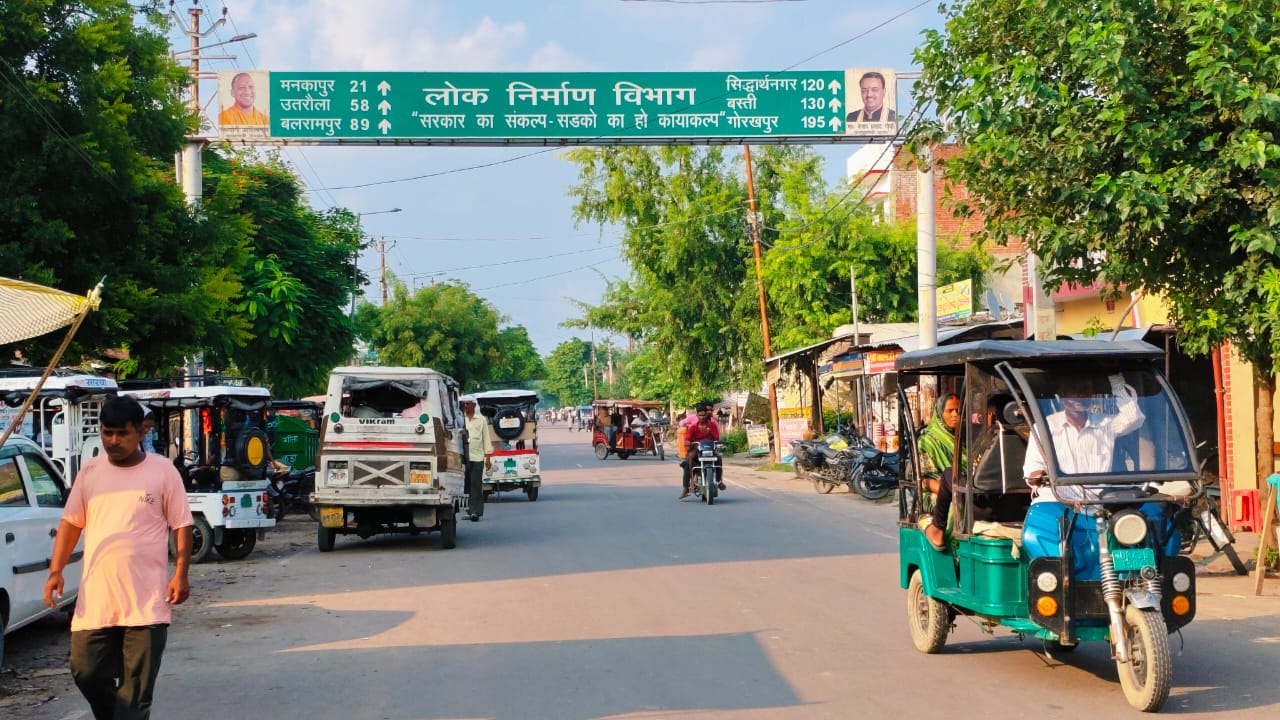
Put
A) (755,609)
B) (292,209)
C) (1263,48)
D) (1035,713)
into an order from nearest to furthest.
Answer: (1035,713), (1263,48), (755,609), (292,209)

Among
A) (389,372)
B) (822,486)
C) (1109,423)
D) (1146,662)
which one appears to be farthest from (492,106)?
(1146,662)

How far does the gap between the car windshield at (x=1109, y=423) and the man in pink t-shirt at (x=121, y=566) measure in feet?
15.9

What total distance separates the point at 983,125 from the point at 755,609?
189 inches

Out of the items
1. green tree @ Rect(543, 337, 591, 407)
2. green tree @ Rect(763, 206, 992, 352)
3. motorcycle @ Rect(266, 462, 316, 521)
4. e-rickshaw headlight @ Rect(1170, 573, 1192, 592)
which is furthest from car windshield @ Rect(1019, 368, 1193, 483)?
green tree @ Rect(543, 337, 591, 407)

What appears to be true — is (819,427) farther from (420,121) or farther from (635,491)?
(420,121)

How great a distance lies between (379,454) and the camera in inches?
634

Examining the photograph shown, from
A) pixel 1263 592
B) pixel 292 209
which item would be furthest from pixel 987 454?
pixel 292 209

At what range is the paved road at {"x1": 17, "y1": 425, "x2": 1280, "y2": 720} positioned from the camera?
281 inches

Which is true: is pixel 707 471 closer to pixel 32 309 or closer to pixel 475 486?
pixel 475 486

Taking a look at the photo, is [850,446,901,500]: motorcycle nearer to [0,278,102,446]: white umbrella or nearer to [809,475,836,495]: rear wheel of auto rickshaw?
[809,475,836,495]: rear wheel of auto rickshaw

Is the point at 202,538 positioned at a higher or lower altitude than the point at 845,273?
lower

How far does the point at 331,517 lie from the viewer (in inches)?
642

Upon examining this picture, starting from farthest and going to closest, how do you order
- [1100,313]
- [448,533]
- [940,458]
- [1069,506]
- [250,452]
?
[1100,313]
[448,533]
[250,452]
[940,458]
[1069,506]

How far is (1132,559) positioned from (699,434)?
16.8m
